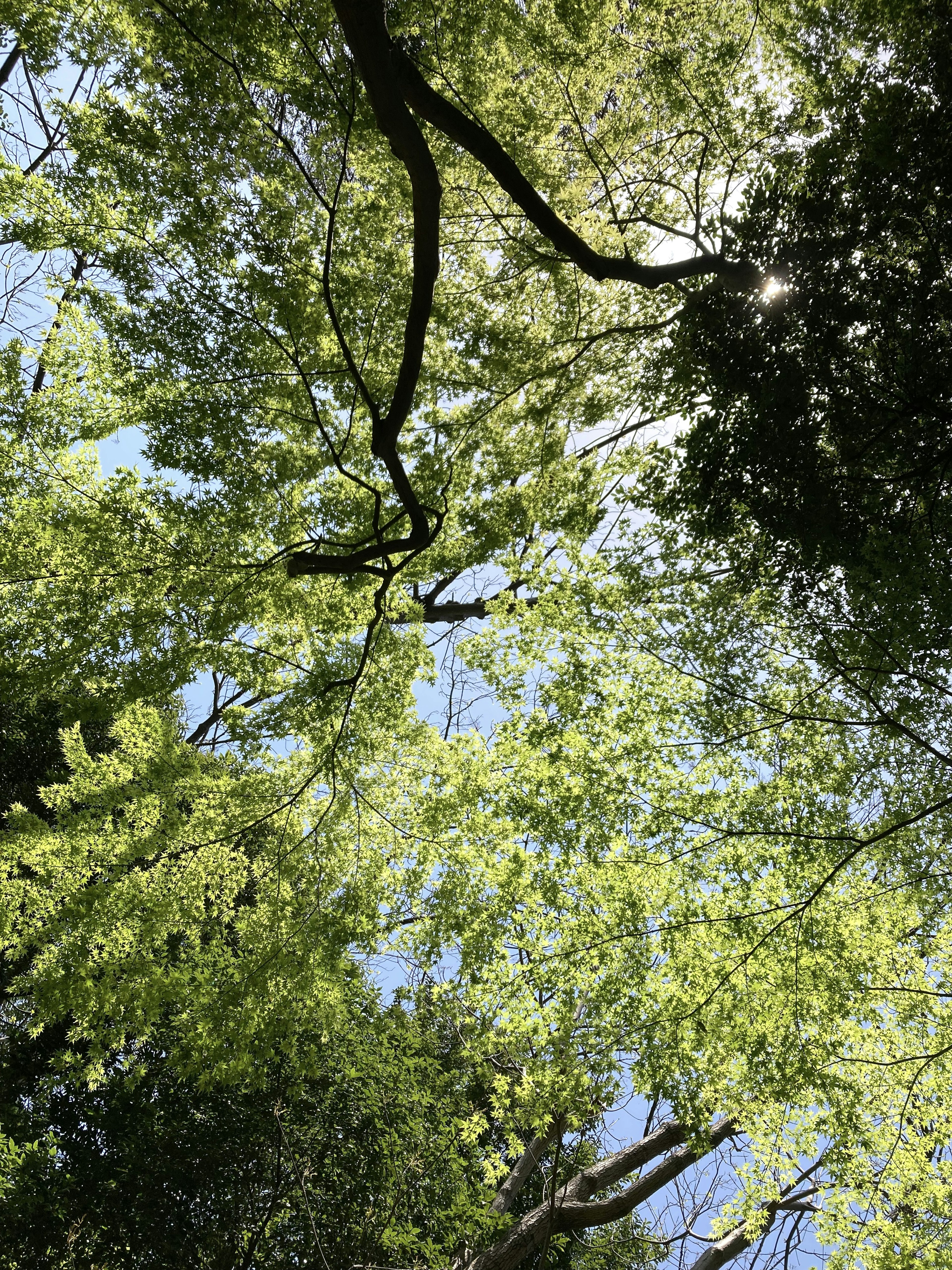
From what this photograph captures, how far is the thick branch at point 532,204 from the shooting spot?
11.1 feet

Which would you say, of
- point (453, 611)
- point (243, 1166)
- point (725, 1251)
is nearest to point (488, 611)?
point (453, 611)

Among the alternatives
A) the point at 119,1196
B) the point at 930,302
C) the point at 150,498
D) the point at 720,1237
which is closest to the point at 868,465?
the point at 930,302

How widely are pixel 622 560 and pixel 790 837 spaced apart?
2.25 meters

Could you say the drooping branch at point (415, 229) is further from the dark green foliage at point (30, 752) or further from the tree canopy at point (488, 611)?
the dark green foliage at point (30, 752)

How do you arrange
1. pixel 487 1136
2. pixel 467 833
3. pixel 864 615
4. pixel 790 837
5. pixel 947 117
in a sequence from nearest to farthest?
1. pixel 947 117
2. pixel 864 615
3. pixel 790 837
4. pixel 467 833
5. pixel 487 1136

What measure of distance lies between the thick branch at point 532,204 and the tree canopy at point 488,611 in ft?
0.09

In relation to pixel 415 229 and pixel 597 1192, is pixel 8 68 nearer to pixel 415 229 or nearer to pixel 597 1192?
pixel 415 229

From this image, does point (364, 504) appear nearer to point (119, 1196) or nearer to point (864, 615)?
point (864, 615)

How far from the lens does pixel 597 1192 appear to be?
662 cm

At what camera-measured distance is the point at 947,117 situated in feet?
10.2

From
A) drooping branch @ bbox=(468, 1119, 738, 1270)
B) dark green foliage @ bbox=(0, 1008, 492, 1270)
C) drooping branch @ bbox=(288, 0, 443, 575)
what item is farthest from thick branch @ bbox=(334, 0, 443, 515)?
drooping branch @ bbox=(468, 1119, 738, 1270)

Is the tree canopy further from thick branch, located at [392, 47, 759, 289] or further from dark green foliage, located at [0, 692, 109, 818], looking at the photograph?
dark green foliage, located at [0, 692, 109, 818]

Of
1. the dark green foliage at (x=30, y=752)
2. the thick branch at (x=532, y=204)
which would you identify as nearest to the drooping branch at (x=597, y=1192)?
the dark green foliage at (x=30, y=752)

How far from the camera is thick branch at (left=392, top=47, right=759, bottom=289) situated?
339 centimetres
